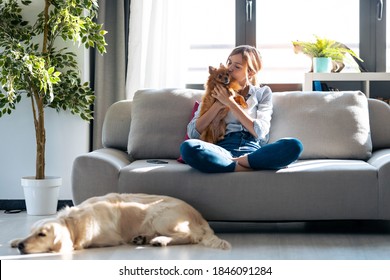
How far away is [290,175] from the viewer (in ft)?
10.5

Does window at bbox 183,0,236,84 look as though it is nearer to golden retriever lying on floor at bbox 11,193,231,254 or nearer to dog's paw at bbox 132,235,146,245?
golden retriever lying on floor at bbox 11,193,231,254

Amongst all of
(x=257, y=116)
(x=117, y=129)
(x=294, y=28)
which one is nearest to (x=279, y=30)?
(x=294, y=28)

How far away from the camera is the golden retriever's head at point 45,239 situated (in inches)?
108

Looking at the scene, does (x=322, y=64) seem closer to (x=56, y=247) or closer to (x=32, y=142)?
(x=32, y=142)

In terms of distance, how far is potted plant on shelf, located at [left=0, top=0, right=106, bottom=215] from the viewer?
13.0 ft

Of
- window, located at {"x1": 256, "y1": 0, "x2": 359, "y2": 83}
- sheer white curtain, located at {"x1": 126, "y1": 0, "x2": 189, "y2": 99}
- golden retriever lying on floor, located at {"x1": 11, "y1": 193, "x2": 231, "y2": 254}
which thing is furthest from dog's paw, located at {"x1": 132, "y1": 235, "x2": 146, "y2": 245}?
window, located at {"x1": 256, "y1": 0, "x2": 359, "y2": 83}

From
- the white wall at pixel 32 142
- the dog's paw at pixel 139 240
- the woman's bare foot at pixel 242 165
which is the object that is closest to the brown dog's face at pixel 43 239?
the dog's paw at pixel 139 240

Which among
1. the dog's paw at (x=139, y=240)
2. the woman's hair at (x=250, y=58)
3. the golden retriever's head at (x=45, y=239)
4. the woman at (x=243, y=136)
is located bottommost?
the dog's paw at (x=139, y=240)

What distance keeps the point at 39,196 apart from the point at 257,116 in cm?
148

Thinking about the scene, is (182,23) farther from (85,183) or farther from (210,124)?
(85,183)

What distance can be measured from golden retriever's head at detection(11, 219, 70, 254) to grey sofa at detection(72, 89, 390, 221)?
592mm

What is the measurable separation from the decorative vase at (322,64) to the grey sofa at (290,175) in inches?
32.6

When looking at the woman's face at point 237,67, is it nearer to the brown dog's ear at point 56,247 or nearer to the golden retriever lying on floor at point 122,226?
the golden retriever lying on floor at point 122,226

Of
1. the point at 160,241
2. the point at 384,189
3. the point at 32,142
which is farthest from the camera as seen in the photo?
the point at 32,142
